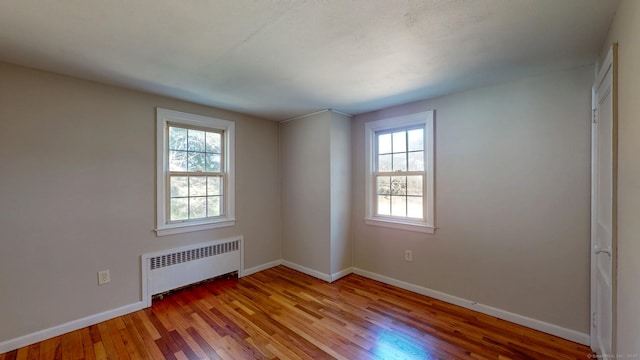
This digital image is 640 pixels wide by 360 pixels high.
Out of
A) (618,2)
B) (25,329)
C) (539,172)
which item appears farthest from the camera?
(539,172)

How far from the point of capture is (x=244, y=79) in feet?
8.23

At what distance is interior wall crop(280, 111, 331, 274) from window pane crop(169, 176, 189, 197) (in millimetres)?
1451

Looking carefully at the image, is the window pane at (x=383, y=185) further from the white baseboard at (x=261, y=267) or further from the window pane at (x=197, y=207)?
the window pane at (x=197, y=207)

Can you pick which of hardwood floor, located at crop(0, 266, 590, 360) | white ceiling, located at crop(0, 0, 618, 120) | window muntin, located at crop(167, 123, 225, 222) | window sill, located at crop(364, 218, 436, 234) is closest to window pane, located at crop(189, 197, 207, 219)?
window muntin, located at crop(167, 123, 225, 222)

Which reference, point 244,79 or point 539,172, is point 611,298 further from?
point 244,79

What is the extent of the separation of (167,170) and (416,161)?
2.99 meters

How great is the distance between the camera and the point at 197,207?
339 cm

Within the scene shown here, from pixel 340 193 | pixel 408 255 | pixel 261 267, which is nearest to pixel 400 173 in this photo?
pixel 340 193

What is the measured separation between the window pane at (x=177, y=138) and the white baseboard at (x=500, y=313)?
9.97 feet

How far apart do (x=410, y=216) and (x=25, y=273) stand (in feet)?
12.4

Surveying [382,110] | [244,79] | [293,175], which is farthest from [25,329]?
[382,110]

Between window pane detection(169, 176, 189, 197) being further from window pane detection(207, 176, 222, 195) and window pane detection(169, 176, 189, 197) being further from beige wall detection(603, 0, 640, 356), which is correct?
beige wall detection(603, 0, 640, 356)

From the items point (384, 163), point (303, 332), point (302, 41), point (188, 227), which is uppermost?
point (302, 41)

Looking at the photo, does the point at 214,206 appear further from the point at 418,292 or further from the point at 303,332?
the point at 418,292
